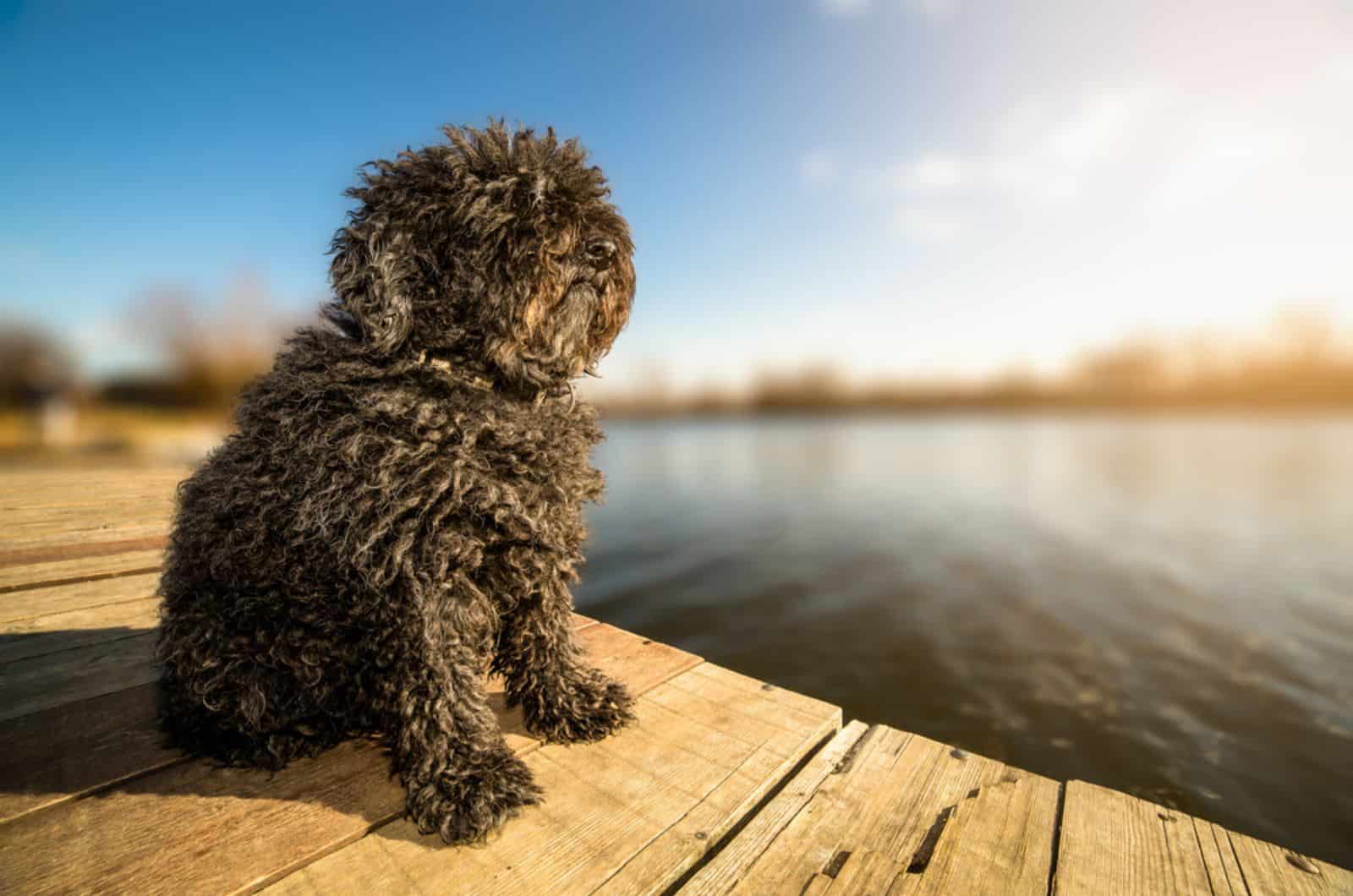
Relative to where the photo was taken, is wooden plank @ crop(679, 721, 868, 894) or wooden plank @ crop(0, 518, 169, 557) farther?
wooden plank @ crop(0, 518, 169, 557)

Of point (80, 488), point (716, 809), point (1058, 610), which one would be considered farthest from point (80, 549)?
point (1058, 610)

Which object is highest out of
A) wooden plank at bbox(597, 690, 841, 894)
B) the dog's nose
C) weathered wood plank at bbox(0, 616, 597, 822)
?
the dog's nose

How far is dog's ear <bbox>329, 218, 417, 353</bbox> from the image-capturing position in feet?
7.20

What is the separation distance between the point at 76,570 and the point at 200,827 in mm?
3870

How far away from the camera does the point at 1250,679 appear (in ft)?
17.0

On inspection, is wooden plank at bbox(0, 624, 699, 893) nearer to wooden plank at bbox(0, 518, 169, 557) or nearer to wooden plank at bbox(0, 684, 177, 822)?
wooden plank at bbox(0, 684, 177, 822)

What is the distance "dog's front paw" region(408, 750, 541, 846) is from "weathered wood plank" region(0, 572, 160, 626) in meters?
3.44

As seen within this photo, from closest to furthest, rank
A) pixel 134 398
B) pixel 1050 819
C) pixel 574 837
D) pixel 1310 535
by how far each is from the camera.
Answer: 1. pixel 574 837
2. pixel 1050 819
3. pixel 1310 535
4. pixel 134 398

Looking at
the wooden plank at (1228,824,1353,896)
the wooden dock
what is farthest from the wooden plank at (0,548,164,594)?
the wooden plank at (1228,824,1353,896)

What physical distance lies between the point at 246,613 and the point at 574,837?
53.3 inches

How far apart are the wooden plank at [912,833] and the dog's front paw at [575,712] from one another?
0.80 meters

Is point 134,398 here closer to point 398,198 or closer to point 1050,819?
point 398,198

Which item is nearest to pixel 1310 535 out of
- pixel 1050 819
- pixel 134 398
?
pixel 1050 819

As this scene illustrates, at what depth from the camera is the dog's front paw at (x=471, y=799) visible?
1959mm
